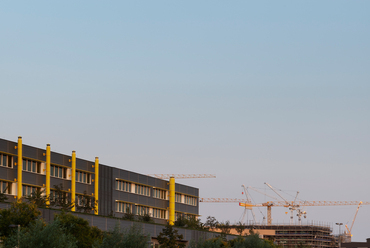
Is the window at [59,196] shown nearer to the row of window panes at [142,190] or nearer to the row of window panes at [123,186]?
the row of window panes at [123,186]

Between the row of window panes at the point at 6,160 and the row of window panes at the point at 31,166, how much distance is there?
117 inches

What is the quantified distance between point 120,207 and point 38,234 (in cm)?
6885

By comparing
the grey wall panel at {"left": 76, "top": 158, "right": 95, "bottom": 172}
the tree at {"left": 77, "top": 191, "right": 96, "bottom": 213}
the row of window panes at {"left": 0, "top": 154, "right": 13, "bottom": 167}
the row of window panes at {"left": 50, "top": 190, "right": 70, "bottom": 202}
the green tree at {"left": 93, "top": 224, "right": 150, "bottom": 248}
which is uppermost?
the grey wall panel at {"left": 76, "top": 158, "right": 95, "bottom": 172}

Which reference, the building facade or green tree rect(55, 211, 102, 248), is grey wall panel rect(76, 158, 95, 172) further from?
green tree rect(55, 211, 102, 248)

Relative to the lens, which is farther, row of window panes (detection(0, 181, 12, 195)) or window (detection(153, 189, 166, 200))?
window (detection(153, 189, 166, 200))

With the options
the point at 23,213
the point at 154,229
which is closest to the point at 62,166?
the point at 154,229

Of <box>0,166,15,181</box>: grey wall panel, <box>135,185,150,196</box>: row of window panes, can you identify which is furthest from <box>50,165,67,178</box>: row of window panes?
<box>135,185,150,196</box>: row of window panes

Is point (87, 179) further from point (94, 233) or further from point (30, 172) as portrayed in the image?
point (94, 233)

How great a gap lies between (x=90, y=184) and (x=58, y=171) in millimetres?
10337

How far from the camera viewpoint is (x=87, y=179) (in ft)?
340

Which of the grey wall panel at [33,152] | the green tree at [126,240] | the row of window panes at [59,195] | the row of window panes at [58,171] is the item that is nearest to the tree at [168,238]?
the row of window panes at [59,195]

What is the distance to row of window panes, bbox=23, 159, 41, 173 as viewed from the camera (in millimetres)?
87875

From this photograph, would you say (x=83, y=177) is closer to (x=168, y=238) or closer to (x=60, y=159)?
(x=60, y=159)

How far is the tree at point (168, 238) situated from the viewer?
86500 mm
